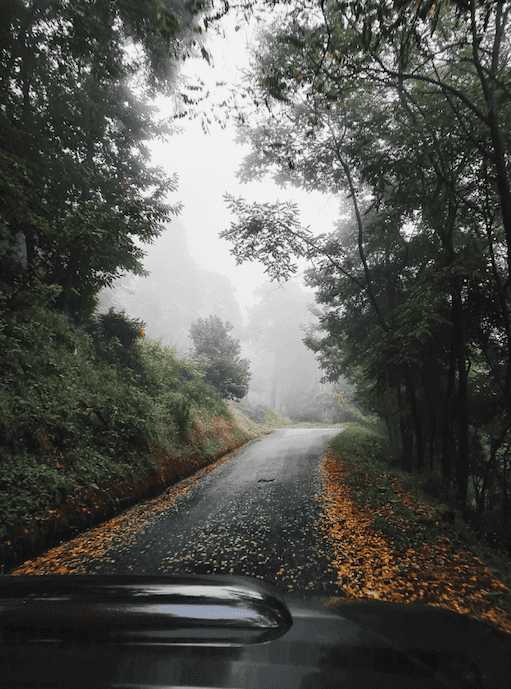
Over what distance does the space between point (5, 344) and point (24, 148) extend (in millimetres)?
3625

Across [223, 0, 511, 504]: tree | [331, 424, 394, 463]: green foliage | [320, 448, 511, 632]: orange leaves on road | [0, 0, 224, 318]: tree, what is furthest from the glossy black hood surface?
[331, 424, 394, 463]: green foliage

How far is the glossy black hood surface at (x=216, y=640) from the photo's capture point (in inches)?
35.4

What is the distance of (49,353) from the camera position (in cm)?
628

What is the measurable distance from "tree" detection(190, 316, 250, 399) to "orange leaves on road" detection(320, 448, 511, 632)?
12.1 m

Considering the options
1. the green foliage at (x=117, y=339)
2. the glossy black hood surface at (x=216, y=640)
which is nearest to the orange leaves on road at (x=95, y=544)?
the glossy black hood surface at (x=216, y=640)

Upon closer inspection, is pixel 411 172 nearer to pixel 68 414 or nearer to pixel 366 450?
pixel 68 414

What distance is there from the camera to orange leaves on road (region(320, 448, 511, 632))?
279cm

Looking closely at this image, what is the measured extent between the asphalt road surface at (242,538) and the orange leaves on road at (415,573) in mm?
266

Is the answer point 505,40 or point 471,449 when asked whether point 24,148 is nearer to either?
point 505,40

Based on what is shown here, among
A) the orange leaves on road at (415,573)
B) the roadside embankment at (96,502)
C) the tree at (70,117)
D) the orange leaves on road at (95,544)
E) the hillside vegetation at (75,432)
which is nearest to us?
the orange leaves on road at (415,573)

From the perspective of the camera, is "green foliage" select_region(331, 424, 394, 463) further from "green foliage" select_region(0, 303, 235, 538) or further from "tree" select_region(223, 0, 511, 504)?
"green foliage" select_region(0, 303, 235, 538)

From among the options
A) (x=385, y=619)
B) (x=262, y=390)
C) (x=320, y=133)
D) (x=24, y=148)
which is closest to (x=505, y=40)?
(x=320, y=133)

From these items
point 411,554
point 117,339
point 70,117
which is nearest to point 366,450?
point 411,554

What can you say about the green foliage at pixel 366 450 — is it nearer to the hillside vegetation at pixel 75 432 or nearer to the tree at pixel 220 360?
the hillside vegetation at pixel 75 432
